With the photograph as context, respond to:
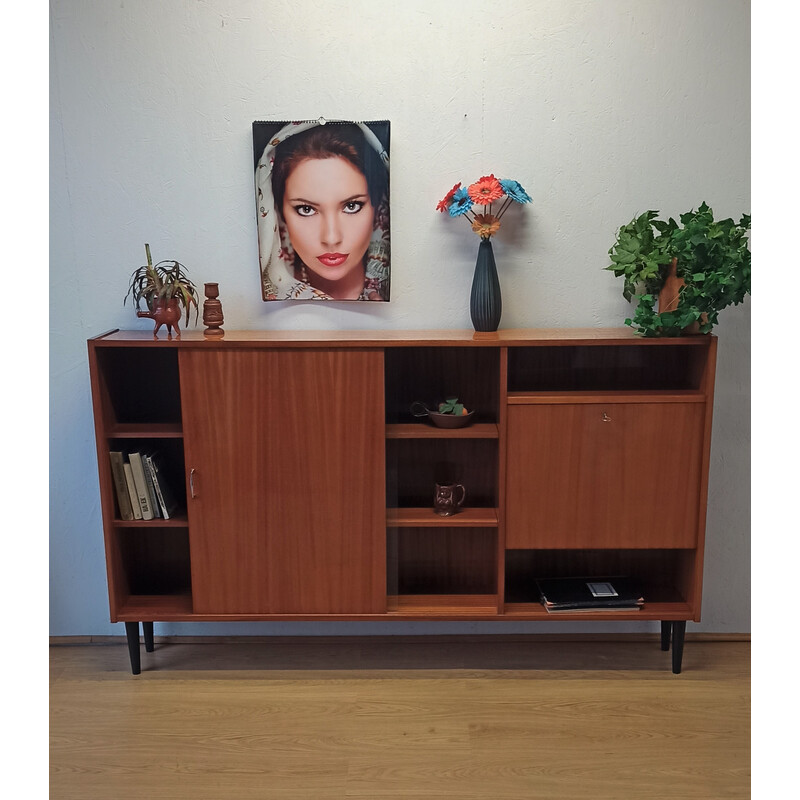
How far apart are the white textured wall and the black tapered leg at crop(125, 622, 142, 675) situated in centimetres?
87

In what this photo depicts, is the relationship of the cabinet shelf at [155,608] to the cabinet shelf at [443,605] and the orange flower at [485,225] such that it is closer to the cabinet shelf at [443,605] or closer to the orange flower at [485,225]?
the cabinet shelf at [443,605]

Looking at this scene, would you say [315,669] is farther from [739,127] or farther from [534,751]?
[739,127]

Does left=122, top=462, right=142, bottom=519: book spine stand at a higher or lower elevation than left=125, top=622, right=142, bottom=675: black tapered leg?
higher

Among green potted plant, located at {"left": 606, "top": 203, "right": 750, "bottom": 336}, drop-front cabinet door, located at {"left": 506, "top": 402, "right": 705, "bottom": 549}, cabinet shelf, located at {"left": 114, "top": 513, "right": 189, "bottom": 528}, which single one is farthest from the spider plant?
green potted plant, located at {"left": 606, "top": 203, "right": 750, "bottom": 336}

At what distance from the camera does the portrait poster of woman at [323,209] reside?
287cm

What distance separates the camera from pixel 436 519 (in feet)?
9.39

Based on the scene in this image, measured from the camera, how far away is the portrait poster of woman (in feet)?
9.40

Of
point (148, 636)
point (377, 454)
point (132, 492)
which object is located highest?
point (377, 454)

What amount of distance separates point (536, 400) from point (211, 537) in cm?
117

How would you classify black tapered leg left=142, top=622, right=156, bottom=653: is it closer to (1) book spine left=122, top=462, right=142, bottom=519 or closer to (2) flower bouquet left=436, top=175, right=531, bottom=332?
(1) book spine left=122, top=462, right=142, bottom=519

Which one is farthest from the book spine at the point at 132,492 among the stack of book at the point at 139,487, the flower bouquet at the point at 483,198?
the flower bouquet at the point at 483,198

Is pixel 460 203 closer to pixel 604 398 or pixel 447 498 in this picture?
pixel 604 398

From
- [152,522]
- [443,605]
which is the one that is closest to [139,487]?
[152,522]

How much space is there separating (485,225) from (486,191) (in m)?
0.11
